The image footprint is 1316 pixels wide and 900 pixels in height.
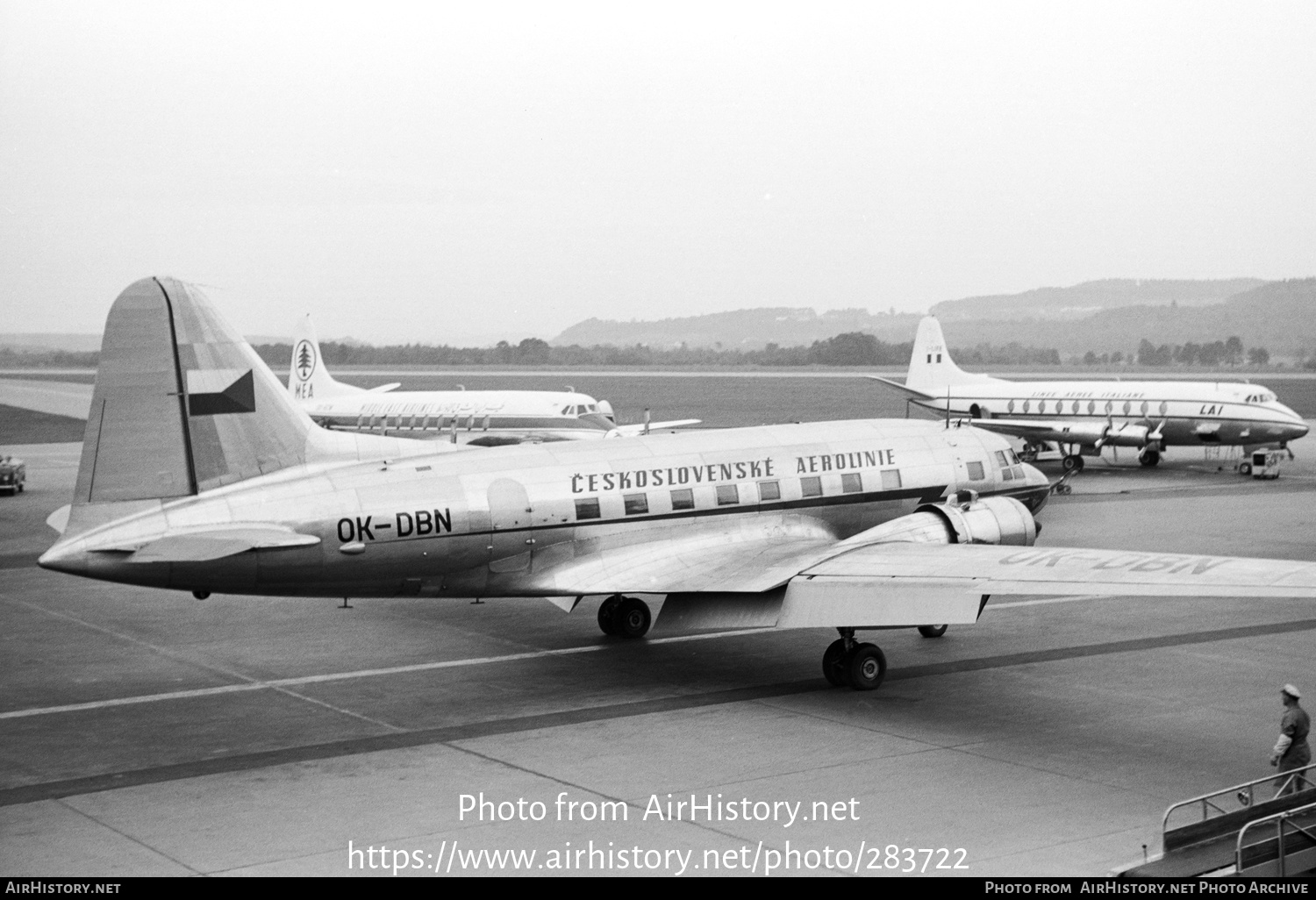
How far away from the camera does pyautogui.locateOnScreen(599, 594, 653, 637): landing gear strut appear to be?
23.3 m

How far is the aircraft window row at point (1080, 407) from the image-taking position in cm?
5619

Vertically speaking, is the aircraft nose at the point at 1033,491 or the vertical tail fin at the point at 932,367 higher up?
the vertical tail fin at the point at 932,367

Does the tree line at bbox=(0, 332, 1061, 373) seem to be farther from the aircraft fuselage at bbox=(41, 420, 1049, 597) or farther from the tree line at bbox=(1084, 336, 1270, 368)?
the tree line at bbox=(1084, 336, 1270, 368)

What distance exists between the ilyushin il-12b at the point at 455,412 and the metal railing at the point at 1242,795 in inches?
1463

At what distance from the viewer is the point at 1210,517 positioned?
131ft

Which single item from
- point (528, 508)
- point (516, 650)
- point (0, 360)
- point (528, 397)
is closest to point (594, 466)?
point (528, 508)

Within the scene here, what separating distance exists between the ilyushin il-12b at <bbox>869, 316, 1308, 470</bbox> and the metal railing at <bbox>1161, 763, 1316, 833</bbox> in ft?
126

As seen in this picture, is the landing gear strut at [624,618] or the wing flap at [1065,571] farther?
the landing gear strut at [624,618]

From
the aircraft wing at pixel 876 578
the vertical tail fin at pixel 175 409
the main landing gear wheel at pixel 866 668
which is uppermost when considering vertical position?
the vertical tail fin at pixel 175 409

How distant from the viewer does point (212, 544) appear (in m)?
17.9

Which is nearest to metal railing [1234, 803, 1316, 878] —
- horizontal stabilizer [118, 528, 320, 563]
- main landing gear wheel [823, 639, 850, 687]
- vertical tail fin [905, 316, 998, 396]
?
main landing gear wheel [823, 639, 850, 687]

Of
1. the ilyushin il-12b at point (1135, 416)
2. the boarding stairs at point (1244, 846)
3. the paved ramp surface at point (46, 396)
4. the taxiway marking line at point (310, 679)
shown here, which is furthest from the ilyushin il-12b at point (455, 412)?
the boarding stairs at point (1244, 846)

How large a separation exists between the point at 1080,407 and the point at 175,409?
1820 inches

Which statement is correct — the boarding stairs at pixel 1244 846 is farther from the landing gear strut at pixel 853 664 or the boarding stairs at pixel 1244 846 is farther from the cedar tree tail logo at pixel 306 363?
the cedar tree tail logo at pixel 306 363
